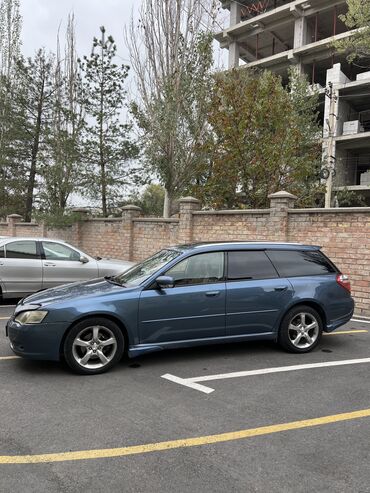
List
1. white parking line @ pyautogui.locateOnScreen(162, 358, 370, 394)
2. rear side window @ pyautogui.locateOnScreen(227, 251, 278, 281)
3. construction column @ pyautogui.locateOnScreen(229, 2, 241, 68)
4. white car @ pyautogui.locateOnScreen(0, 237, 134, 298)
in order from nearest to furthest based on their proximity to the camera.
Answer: white parking line @ pyautogui.locateOnScreen(162, 358, 370, 394) → rear side window @ pyautogui.locateOnScreen(227, 251, 278, 281) → white car @ pyautogui.locateOnScreen(0, 237, 134, 298) → construction column @ pyautogui.locateOnScreen(229, 2, 241, 68)

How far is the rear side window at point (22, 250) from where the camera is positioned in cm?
945

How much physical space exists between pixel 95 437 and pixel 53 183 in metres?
16.2

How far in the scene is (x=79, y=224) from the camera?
17.7 metres

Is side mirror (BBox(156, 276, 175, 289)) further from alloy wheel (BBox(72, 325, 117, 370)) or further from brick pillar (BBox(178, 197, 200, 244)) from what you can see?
brick pillar (BBox(178, 197, 200, 244))

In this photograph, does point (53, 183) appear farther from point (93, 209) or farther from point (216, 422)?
point (216, 422)

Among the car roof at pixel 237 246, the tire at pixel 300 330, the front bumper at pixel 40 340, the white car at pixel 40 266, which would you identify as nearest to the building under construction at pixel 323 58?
the white car at pixel 40 266

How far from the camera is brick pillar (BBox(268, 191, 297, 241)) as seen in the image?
1077 cm

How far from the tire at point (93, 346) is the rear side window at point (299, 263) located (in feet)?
7.94

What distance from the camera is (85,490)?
2.79 metres

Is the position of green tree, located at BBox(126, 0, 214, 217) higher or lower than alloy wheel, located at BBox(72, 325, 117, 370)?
higher

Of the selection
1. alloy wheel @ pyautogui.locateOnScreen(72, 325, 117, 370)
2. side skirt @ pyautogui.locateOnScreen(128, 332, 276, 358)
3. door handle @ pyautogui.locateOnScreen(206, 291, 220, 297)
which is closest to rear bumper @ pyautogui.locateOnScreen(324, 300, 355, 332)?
side skirt @ pyautogui.locateOnScreen(128, 332, 276, 358)

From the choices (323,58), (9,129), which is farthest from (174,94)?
(323,58)

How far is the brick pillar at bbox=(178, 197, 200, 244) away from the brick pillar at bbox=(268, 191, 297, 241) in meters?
2.94

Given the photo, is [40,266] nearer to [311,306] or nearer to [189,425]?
[311,306]
